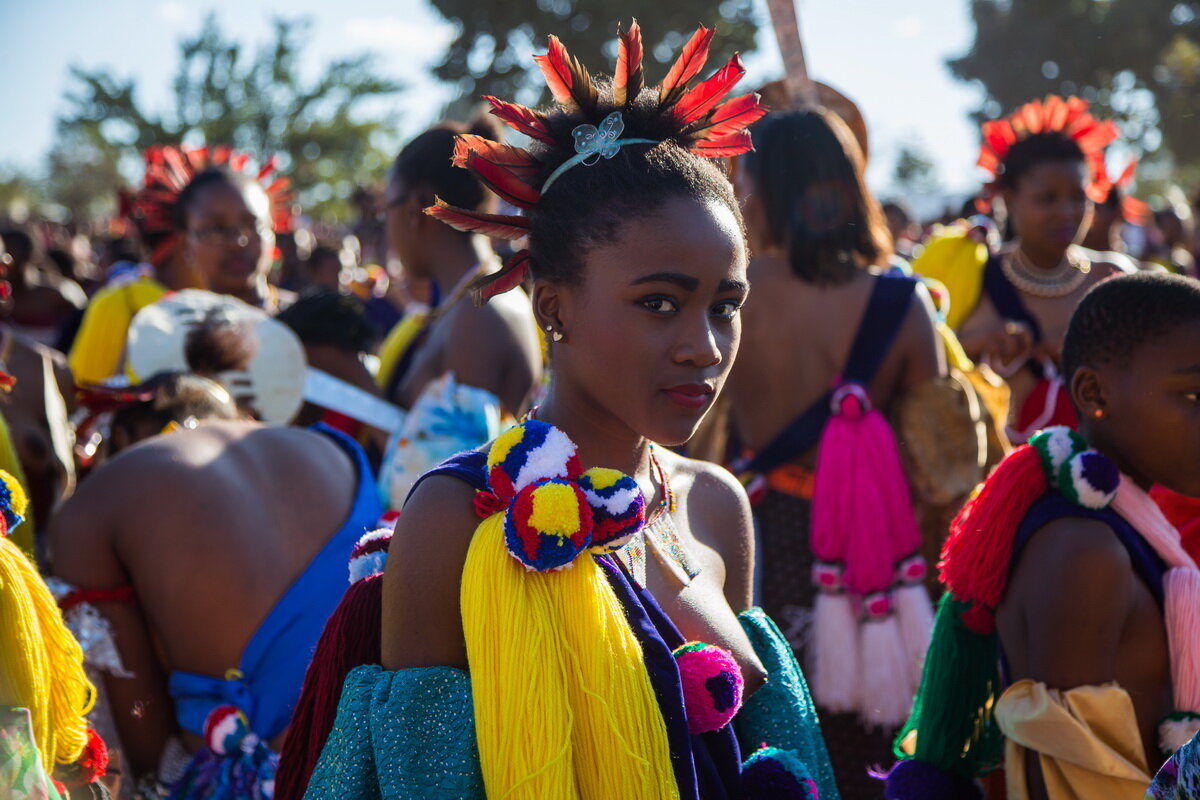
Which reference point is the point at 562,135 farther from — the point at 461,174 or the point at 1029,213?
the point at 1029,213

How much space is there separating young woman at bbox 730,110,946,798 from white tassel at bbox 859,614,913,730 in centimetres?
19

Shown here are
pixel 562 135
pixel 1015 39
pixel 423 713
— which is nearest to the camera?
pixel 423 713

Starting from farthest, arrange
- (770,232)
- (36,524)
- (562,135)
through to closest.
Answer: (36,524)
(770,232)
(562,135)

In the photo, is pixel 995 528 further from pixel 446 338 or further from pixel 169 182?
pixel 169 182

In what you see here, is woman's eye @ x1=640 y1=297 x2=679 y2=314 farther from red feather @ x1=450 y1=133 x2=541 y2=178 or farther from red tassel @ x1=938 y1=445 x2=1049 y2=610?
red tassel @ x1=938 y1=445 x2=1049 y2=610

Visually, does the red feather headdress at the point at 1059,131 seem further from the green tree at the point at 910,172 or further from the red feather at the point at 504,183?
the green tree at the point at 910,172

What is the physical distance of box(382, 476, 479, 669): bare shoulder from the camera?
1.65 m

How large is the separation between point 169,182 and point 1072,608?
430 cm

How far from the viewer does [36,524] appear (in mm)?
4543

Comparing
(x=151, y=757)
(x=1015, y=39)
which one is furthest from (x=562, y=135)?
(x=1015, y=39)

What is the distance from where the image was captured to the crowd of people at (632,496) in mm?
1662

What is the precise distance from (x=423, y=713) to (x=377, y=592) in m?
0.26

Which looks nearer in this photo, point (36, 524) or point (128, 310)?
A: point (36, 524)

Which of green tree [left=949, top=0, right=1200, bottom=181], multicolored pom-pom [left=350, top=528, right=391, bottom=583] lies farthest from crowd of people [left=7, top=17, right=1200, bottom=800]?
green tree [left=949, top=0, right=1200, bottom=181]
